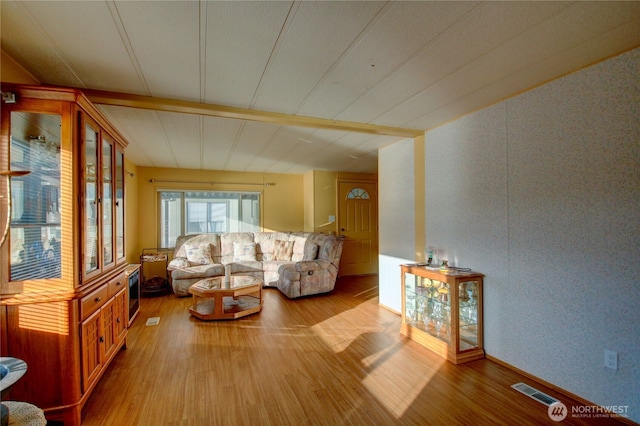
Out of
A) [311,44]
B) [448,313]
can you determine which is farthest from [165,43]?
[448,313]

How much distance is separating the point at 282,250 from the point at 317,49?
4.54m

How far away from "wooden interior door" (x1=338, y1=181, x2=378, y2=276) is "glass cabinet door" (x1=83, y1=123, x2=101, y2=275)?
4.76m

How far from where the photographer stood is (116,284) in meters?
2.63

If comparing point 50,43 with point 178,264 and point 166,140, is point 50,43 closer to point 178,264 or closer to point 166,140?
point 166,140

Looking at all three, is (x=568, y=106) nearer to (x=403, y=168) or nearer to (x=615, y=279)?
(x=615, y=279)

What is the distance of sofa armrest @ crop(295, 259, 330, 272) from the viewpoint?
483cm

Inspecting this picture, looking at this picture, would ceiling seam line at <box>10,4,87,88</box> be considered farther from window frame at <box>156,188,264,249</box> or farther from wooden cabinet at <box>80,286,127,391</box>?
window frame at <box>156,188,264,249</box>

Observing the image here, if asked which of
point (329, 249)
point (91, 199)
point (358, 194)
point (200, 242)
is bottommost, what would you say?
point (329, 249)

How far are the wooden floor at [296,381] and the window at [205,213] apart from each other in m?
2.73

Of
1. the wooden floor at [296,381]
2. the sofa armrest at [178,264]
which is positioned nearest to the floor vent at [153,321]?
the wooden floor at [296,381]

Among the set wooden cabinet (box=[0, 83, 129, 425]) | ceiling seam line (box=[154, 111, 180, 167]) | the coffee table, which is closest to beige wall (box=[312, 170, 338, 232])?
the coffee table

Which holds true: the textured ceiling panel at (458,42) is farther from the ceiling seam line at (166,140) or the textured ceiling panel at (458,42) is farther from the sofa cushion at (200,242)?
the sofa cushion at (200,242)

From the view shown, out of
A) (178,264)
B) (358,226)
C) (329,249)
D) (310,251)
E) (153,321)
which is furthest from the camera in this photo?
(358,226)

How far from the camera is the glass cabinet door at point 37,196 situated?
1782 millimetres
